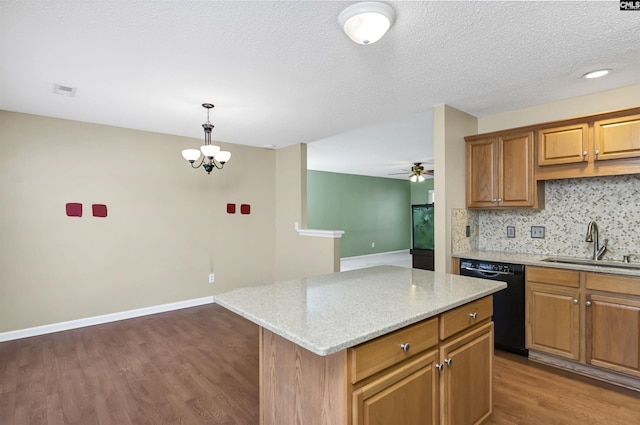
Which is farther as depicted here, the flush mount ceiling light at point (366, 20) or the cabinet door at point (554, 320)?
the cabinet door at point (554, 320)

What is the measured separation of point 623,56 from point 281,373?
9.87 feet

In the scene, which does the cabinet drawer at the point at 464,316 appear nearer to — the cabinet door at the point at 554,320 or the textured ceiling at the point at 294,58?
the cabinet door at the point at 554,320

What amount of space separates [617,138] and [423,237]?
→ 332 cm

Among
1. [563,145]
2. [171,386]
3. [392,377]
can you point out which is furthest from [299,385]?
[563,145]

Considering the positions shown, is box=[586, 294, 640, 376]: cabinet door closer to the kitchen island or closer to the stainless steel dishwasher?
the stainless steel dishwasher

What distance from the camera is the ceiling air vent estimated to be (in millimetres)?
2740

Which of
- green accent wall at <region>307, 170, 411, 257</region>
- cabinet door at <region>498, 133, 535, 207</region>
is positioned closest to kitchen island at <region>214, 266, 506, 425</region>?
cabinet door at <region>498, 133, 535, 207</region>

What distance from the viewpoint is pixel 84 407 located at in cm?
220

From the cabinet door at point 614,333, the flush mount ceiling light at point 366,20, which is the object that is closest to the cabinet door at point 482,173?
the cabinet door at point 614,333

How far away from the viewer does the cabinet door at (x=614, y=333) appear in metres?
2.32

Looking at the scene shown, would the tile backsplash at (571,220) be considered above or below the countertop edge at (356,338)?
above

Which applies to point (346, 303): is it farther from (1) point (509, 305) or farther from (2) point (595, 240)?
(2) point (595, 240)

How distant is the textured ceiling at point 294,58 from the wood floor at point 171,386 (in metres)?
2.39

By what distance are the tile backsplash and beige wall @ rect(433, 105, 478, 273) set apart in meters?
0.14
